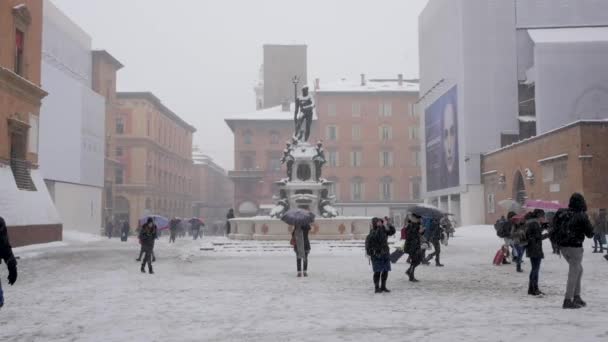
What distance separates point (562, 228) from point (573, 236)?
188 millimetres

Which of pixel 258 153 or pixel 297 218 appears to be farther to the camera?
pixel 258 153

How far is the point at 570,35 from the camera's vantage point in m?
44.6


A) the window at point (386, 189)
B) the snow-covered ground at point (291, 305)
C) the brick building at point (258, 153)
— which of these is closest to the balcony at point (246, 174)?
the brick building at point (258, 153)

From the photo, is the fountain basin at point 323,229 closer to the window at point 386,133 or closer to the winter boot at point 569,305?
the winter boot at point 569,305

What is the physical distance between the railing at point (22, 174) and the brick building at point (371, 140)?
46346 mm

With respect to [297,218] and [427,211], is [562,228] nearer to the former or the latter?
[297,218]

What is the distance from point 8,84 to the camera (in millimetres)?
25391

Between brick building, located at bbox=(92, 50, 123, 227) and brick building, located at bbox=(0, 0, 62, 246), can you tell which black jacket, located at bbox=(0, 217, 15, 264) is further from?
brick building, located at bbox=(92, 50, 123, 227)

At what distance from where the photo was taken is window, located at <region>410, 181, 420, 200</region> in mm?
70938

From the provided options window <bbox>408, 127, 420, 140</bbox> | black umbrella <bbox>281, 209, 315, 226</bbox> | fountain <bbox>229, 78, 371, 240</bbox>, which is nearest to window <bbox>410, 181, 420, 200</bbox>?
window <bbox>408, 127, 420, 140</bbox>

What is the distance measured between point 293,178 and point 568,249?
2048cm

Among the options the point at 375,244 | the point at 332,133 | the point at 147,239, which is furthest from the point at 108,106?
the point at 375,244

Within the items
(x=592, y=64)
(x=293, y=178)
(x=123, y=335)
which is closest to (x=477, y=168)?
(x=592, y=64)

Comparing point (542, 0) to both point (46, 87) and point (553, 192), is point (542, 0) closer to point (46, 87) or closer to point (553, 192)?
point (553, 192)
